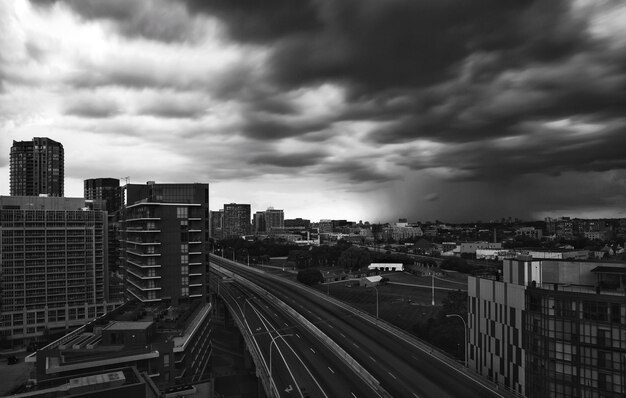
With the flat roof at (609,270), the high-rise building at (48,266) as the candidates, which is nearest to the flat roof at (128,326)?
the flat roof at (609,270)

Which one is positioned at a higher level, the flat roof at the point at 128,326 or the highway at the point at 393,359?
the flat roof at the point at 128,326

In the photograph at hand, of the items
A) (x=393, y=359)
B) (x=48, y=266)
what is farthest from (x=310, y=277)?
(x=393, y=359)

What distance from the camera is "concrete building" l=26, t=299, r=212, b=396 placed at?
177 ft

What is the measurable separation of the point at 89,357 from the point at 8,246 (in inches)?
3789

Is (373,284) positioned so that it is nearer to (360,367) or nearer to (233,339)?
(233,339)

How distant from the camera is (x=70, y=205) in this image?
14138cm

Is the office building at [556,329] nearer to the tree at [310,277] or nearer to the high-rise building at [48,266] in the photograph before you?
the tree at [310,277]

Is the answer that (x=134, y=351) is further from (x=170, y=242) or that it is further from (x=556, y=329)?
(x=556, y=329)

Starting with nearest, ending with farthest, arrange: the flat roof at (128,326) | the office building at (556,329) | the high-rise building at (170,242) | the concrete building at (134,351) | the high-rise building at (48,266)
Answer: the office building at (556,329) → the concrete building at (134,351) → the flat roof at (128,326) → the high-rise building at (170,242) → the high-rise building at (48,266)

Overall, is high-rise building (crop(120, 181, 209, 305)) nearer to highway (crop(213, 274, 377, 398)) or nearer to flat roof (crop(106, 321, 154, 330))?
highway (crop(213, 274, 377, 398))

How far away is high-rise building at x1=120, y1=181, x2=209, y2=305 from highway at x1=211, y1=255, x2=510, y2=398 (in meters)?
31.0

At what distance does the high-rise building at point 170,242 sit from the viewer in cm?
9912

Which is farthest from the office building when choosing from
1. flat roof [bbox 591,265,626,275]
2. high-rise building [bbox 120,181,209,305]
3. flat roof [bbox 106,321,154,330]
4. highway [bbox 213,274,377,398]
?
high-rise building [bbox 120,181,209,305]

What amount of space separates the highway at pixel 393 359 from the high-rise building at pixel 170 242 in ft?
102
